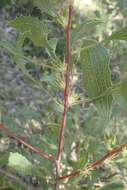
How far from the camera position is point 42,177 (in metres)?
1.27

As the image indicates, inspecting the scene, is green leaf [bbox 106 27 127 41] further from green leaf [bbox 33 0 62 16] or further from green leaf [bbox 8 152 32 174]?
green leaf [bbox 8 152 32 174]

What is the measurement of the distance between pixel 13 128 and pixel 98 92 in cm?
124

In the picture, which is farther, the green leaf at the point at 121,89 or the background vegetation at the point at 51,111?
the background vegetation at the point at 51,111

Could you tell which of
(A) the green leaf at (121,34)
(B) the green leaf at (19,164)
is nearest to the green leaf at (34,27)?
Result: (A) the green leaf at (121,34)

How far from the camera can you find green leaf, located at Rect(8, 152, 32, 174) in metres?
1.20

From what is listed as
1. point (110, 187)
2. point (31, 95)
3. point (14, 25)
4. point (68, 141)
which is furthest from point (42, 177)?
point (31, 95)

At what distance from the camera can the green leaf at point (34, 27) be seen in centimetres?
98

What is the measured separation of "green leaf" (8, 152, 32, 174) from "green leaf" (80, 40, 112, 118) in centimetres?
28

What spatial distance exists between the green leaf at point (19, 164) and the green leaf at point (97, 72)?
28cm

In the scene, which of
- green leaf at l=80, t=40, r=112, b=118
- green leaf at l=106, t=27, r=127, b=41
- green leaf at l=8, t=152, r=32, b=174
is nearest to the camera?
green leaf at l=106, t=27, r=127, b=41

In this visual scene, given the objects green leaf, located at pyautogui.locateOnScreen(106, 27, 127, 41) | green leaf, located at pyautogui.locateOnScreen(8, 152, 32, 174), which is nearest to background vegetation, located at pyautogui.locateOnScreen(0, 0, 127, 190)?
green leaf, located at pyautogui.locateOnScreen(8, 152, 32, 174)

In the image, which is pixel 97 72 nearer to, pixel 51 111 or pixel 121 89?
pixel 121 89

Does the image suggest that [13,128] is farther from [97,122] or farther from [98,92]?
[98,92]

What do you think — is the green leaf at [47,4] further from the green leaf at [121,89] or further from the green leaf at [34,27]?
the green leaf at [121,89]
